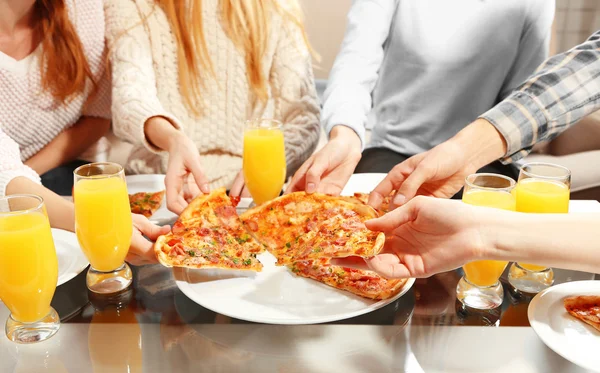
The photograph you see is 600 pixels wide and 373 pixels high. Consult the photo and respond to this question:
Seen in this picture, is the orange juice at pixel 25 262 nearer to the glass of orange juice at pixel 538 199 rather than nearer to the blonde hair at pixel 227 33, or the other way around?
the glass of orange juice at pixel 538 199

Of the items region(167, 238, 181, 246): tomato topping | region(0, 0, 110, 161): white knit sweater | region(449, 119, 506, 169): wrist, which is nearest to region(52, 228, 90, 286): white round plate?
region(167, 238, 181, 246): tomato topping

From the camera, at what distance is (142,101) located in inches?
77.2

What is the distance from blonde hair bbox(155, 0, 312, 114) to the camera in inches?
86.7

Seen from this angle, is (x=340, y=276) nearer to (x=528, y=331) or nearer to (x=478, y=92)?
(x=528, y=331)

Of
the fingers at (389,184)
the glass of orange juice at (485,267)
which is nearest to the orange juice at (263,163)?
the fingers at (389,184)

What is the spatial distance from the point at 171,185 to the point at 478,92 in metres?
1.40

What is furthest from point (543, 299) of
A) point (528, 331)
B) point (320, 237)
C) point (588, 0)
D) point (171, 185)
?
point (588, 0)

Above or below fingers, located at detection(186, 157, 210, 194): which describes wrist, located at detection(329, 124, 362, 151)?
below

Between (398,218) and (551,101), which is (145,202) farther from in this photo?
(551,101)

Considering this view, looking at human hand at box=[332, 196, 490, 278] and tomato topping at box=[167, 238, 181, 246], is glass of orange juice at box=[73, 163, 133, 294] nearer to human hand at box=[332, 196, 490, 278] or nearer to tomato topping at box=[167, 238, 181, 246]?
tomato topping at box=[167, 238, 181, 246]

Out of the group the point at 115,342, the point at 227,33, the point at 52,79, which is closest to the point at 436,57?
the point at 227,33

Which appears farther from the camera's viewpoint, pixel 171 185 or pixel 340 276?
pixel 171 185

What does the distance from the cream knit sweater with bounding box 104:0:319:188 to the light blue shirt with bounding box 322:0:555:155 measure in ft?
0.60

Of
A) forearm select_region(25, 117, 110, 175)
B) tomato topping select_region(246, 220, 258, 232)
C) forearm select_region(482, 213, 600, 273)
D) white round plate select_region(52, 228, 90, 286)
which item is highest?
forearm select_region(482, 213, 600, 273)
